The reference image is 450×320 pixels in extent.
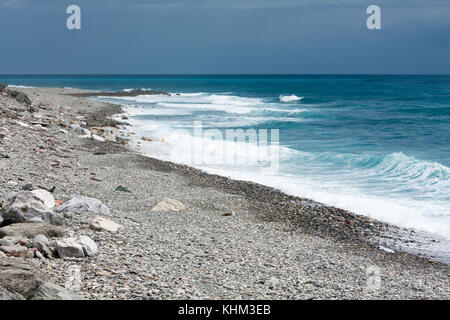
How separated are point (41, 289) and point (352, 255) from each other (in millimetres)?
4695

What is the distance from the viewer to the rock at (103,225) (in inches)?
245

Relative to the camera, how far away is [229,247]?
21.4ft

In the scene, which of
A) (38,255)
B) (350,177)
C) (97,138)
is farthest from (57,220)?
(97,138)

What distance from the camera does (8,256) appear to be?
4875 mm

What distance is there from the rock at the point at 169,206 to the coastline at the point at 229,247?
0.18 m

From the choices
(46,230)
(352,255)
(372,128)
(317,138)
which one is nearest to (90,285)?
(46,230)

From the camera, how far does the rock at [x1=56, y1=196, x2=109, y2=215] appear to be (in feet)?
22.5

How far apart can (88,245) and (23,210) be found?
113cm

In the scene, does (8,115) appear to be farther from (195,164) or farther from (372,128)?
(372,128)

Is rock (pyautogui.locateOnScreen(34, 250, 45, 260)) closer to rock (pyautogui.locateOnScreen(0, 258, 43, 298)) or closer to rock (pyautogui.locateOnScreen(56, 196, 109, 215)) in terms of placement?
rock (pyautogui.locateOnScreen(0, 258, 43, 298))

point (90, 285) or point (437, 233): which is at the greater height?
point (90, 285)

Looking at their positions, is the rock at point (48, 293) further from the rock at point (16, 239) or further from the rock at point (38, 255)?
the rock at point (16, 239)

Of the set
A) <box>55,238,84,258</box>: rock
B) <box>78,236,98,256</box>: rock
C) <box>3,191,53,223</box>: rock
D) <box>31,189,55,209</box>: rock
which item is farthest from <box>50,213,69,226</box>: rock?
<box>55,238,84,258</box>: rock

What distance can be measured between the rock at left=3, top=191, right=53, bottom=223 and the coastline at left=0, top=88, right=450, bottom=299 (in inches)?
16.5
